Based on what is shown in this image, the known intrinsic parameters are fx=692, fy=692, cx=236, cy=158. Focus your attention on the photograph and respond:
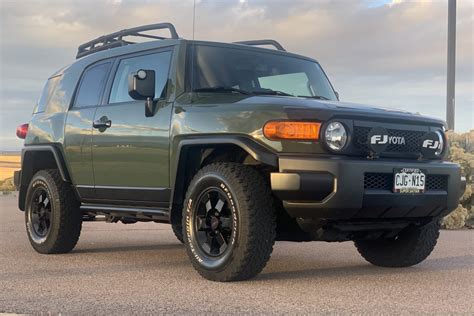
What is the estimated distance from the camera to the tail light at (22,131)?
800 centimetres

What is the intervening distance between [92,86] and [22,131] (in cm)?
143

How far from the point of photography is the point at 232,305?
4430 millimetres

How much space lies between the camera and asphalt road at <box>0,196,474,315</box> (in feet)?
14.5

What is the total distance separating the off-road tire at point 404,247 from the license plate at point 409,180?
0.78 metres

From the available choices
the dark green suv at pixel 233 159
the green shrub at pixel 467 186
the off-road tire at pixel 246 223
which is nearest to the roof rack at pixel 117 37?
the dark green suv at pixel 233 159

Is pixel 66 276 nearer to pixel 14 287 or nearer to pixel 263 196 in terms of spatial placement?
pixel 14 287

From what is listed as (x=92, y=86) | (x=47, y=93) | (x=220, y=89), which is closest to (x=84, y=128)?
(x=92, y=86)

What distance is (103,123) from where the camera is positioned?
656cm

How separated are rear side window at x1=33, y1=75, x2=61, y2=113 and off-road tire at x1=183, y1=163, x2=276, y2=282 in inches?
129

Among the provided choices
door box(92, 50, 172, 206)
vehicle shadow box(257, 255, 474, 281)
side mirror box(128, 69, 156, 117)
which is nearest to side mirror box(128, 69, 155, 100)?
side mirror box(128, 69, 156, 117)

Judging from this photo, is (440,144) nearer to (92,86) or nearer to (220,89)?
(220,89)

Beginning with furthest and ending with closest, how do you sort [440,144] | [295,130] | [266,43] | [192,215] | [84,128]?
1. [266,43]
2. [84,128]
3. [440,144]
4. [192,215]
5. [295,130]

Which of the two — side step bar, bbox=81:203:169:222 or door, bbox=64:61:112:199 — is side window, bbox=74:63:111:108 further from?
side step bar, bbox=81:203:169:222

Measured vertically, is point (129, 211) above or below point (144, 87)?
below
